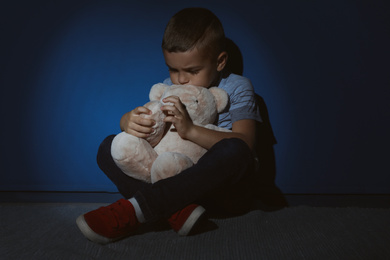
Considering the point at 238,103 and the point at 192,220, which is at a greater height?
the point at 238,103

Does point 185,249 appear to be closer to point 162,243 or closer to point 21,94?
point 162,243

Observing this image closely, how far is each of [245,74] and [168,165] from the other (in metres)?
0.56

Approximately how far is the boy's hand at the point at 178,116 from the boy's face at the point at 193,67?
136 mm

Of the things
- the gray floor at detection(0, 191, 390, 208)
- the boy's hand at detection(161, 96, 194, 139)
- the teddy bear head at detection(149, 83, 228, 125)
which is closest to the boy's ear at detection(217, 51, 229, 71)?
the teddy bear head at detection(149, 83, 228, 125)

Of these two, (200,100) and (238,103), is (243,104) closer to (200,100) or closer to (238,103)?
(238,103)

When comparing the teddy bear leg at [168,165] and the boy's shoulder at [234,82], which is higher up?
the boy's shoulder at [234,82]

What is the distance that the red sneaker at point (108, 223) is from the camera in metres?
0.78

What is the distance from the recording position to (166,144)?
36.0 inches

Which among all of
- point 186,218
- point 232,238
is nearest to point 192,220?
point 186,218

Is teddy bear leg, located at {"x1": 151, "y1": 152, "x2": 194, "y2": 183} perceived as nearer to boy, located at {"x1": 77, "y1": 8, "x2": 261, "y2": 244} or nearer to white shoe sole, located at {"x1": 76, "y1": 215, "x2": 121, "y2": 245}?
boy, located at {"x1": 77, "y1": 8, "x2": 261, "y2": 244}

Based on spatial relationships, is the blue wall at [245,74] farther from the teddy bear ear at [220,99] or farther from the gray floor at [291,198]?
the teddy bear ear at [220,99]

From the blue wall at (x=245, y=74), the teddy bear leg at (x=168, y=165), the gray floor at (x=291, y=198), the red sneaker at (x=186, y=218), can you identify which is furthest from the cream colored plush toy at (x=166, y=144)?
the gray floor at (x=291, y=198)

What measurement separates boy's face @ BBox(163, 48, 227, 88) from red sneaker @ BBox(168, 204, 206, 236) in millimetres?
396

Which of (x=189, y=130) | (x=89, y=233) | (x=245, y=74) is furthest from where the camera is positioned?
(x=245, y=74)
